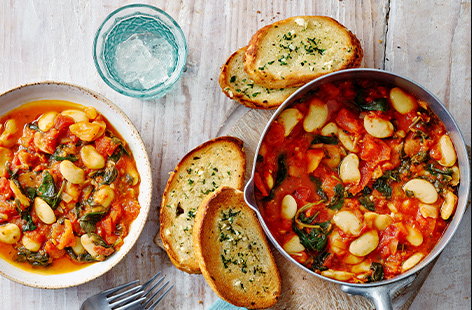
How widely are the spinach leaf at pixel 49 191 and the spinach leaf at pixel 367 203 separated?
5.34 ft

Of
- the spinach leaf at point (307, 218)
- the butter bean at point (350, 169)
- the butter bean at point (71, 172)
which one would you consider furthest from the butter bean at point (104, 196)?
the butter bean at point (350, 169)

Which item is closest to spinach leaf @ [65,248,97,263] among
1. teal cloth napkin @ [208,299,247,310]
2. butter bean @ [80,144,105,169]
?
butter bean @ [80,144,105,169]

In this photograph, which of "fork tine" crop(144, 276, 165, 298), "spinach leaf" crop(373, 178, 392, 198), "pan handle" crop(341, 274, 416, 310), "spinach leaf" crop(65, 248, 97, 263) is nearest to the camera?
"pan handle" crop(341, 274, 416, 310)

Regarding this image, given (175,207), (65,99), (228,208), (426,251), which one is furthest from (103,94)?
Answer: (426,251)

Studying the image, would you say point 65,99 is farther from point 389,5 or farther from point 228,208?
point 389,5

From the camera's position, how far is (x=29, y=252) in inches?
122

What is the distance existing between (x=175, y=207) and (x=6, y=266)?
3.18 feet

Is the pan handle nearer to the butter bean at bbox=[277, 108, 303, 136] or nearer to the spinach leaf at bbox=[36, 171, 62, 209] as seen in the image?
the butter bean at bbox=[277, 108, 303, 136]

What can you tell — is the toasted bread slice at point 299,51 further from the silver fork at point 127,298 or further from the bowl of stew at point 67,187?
the silver fork at point 127,298

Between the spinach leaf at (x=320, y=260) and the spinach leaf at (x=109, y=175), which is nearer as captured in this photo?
the spinach leaf at (x=320, y=260)

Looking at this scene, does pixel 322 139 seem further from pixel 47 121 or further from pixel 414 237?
pixel 47 121

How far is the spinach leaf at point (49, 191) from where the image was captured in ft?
10.1

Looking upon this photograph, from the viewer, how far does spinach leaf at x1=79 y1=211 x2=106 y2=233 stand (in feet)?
10.0

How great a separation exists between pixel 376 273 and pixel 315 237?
363mm
